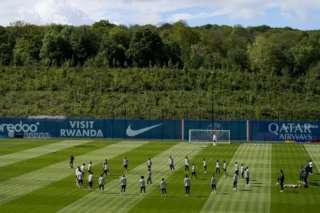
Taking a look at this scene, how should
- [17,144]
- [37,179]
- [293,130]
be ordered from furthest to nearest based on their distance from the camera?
[293,130] → [17,144] → [37,179]

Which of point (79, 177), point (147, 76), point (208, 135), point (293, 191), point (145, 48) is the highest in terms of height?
point (145, 48)

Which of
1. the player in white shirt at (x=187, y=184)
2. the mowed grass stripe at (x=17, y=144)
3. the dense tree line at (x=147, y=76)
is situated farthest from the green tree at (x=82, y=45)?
the player in white shirt at (x=187, y=184)

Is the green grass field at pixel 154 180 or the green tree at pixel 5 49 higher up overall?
Answer: the green tree at pixel 5 49

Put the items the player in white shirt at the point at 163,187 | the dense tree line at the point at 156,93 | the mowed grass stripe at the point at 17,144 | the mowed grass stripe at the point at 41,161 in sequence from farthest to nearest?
the dense tree line at the point at 156,93
the mowed grass stripe at the point at 17,144
the mowed grass stripe at the point at 41,161
the player in white shirt at the point at 163,187

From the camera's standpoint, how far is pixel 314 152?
75.3 meters

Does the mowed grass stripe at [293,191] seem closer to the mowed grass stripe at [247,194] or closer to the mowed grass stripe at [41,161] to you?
the mowed grass stripe at [247,194]

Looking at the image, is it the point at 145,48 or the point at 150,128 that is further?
the point at 145,48

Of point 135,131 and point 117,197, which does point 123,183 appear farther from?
point 135,131

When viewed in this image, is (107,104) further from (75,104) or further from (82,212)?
(82,212)

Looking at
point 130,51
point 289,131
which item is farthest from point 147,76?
point 289,131

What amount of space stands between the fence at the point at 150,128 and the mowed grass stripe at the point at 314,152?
5.50 meters

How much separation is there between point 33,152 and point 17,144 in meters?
9.93

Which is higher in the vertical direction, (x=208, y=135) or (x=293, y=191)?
(x=208, y=135)

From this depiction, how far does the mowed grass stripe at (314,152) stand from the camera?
2564 inches
